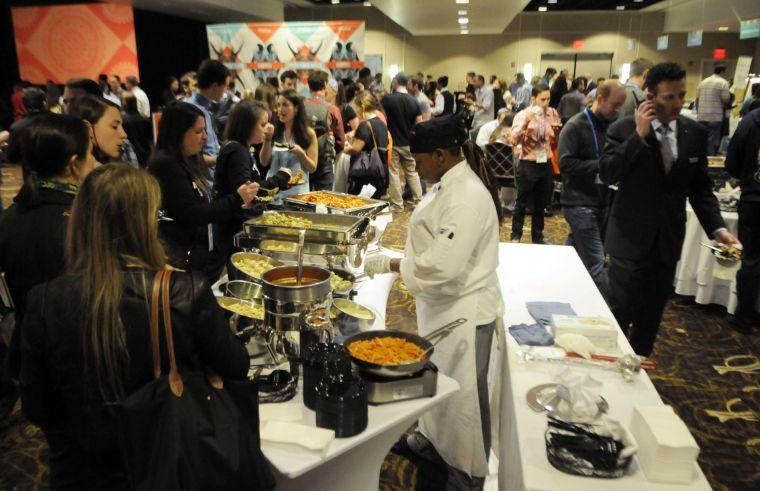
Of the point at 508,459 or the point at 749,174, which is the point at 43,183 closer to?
the point at 508,459

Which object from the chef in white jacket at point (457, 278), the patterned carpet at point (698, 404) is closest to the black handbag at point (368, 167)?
the patterned carpet at point (698, 404)

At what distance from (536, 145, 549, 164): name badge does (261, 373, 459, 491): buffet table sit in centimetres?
358

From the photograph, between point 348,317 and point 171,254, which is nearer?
point 348,317

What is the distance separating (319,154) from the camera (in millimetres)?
4301

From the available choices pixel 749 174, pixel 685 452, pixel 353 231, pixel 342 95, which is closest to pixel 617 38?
pixel 342 95

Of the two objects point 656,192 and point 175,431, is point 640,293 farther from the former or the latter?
point 175,431

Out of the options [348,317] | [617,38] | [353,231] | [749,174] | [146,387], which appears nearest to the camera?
[146,387]

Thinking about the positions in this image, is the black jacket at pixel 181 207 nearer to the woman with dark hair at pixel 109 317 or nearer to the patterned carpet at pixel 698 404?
the patterned carpet at pixel 698 404

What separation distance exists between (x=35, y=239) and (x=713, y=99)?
7.93 meters

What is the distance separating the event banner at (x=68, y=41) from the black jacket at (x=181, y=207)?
25.1 feet

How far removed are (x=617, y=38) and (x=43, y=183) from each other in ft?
47.9

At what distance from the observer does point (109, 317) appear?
105 cm

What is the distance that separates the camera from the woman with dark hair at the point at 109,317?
3.47ft

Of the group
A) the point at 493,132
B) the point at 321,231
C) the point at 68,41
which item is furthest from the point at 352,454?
the point at 68,41
